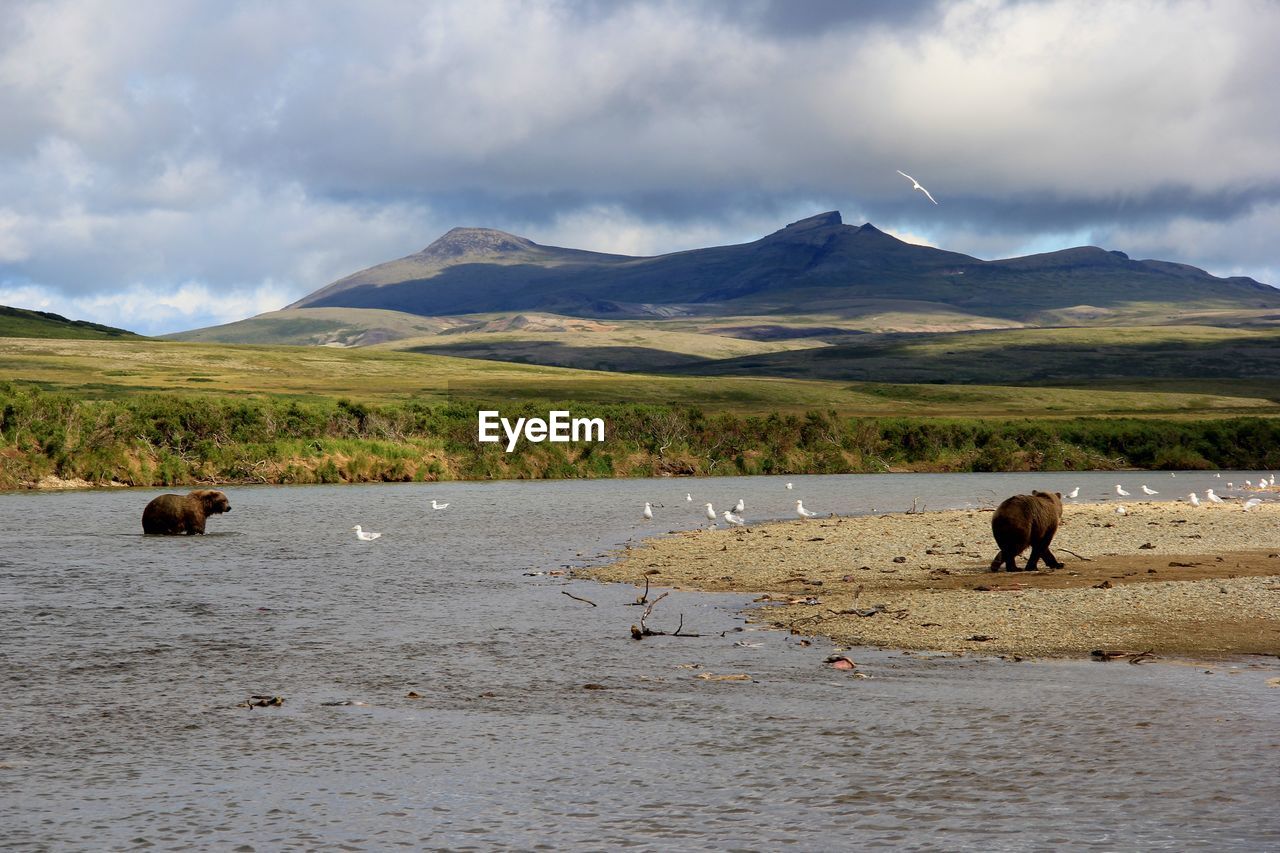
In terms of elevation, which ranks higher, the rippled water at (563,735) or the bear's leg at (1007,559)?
the bear's leg at (1007,559)

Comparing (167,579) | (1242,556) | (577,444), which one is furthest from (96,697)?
(577,444)

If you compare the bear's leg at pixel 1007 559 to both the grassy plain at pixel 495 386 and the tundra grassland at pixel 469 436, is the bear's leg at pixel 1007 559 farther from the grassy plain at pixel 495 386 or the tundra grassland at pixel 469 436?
the grassy plain at pixel 495 386

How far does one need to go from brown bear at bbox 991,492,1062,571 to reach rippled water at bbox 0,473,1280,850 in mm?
6099

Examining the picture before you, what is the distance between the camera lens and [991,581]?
82.0 feet

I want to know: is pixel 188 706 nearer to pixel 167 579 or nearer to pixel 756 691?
A: pixel 756 691

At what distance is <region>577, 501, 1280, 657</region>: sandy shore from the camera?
62.4 feet

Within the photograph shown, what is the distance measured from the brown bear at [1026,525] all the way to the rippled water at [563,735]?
610 centimetres

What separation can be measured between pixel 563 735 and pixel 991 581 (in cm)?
1385

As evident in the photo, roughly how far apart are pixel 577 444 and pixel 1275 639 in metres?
61.4

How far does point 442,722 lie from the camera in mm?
14070

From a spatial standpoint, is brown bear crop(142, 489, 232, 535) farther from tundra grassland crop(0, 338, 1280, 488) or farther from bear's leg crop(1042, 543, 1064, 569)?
bear's leg crop(1042, 543, 1064, 569)

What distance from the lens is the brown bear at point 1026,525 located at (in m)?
25.9

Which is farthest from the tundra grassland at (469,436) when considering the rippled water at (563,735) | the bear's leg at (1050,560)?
the bear's leg at (1050,560)

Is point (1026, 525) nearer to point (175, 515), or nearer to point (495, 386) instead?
point (175, 515)
